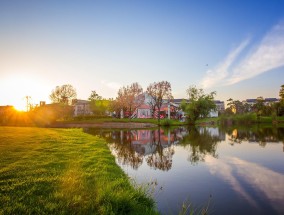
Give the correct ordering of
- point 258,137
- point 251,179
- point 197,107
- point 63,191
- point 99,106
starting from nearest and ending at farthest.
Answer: point 63,191 < point 251,179 < point 258,137 < point 197,107 < point 99,106

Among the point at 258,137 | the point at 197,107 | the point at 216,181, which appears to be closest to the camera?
the point at 216,181

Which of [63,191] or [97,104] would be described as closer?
[63,191]

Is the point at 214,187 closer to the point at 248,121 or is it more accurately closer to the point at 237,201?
the point at 237,201

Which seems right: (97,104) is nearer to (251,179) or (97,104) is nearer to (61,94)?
(61,94)

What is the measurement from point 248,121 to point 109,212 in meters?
86.7

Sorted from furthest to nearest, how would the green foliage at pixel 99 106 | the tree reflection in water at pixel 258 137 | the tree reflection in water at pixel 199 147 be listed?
1. the green foliage at pixel 99 106
2. the tree reflection in water at pixel 258 137
3. the tree reflection in water at pixel 199 147

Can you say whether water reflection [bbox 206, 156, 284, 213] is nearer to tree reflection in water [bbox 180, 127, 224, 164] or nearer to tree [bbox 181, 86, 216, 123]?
tree reflection in water [bbox 180, 127, 224, 164]

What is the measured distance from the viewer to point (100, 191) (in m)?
7.41

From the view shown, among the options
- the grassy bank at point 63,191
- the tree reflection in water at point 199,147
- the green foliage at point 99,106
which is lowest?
the tree reflection in water at point 199,147

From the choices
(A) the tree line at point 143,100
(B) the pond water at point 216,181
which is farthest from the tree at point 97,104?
(B) the pond water at point 216,181

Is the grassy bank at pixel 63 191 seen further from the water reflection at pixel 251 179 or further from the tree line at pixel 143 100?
the tree line at pixel 143 100

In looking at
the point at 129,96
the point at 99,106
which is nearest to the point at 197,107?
the point at 129,96

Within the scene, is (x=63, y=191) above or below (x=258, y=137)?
above

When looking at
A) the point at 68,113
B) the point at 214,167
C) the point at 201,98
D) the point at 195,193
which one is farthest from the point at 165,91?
the point at 195,193
